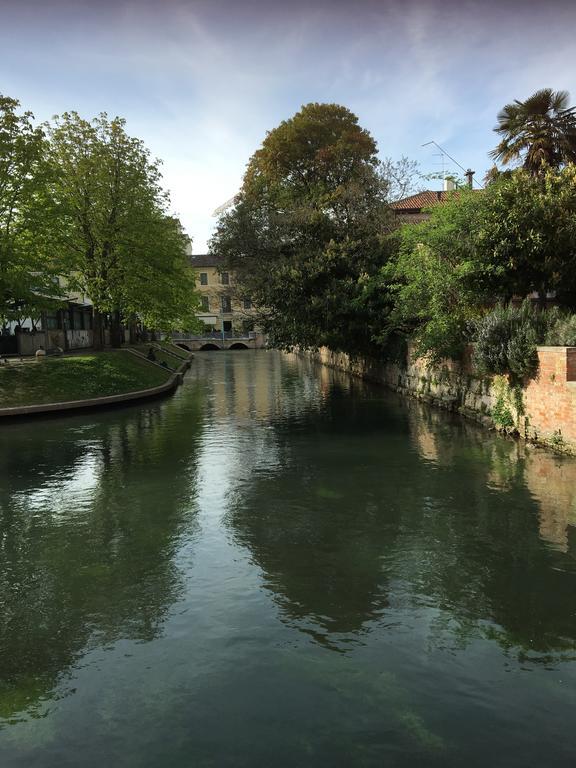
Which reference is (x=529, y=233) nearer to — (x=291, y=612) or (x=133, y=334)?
(x=291, y=612)

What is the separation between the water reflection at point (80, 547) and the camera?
599cm

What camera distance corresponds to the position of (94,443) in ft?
53.9

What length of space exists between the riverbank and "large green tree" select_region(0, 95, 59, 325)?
257cm

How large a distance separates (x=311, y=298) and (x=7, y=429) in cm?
1362

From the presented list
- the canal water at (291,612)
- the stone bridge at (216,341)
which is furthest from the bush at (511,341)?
the stone bridge at (216,341)

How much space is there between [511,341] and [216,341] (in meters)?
70.3

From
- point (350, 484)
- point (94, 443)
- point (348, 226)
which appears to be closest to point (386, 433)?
point (350, 484)

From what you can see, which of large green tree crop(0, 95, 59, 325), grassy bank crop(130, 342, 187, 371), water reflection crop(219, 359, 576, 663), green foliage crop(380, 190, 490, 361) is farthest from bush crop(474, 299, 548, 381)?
grassy bank crop(130, 342, 187, 371)

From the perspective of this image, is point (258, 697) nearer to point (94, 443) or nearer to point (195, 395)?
point (94, 443)

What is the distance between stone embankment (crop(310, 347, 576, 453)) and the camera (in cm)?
1275

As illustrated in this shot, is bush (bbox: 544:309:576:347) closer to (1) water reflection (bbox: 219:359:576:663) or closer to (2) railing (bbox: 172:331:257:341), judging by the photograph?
(1) water reflection (bbox: 219:359:576:663)

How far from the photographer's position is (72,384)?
23.7 meters

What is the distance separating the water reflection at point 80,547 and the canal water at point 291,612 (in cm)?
4

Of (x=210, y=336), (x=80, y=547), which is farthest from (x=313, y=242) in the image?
(x=210, y=336)
